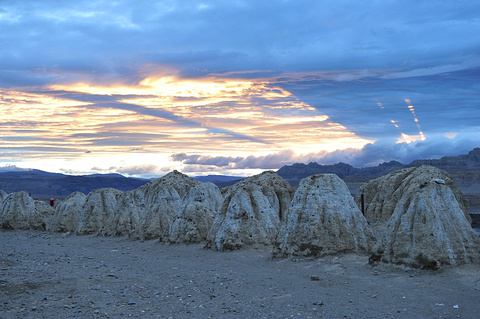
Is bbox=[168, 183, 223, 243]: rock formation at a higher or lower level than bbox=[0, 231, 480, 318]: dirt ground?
higher

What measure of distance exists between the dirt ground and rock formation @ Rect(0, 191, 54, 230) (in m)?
22.6

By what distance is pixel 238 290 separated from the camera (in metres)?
13.1

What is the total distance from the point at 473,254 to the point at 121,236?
74.8 feet

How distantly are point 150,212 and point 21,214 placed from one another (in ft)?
54.9

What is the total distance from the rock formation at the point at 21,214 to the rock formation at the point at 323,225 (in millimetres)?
28510

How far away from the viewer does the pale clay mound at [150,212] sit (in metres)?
24.8

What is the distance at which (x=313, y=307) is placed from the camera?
11102mm

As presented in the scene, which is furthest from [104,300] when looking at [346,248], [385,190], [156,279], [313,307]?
[385,190]

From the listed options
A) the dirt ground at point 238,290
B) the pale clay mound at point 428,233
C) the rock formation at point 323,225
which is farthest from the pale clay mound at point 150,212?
the pale clay mound at point 428,233

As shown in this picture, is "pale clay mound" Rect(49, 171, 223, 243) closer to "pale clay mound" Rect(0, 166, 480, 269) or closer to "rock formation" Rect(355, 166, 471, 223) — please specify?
"pale clay mound" Rect(0, 166, 480, 269)

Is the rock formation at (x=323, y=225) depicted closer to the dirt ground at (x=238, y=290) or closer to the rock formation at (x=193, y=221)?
the dirt ground at (x=238, y=290)

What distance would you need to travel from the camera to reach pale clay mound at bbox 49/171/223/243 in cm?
2478

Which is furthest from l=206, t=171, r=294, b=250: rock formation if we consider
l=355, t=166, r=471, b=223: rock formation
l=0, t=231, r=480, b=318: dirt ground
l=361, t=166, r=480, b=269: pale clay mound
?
l=355, t=166, r=471, b=223: rock formation

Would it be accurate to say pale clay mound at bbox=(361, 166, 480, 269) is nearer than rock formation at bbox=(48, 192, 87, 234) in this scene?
Yes
